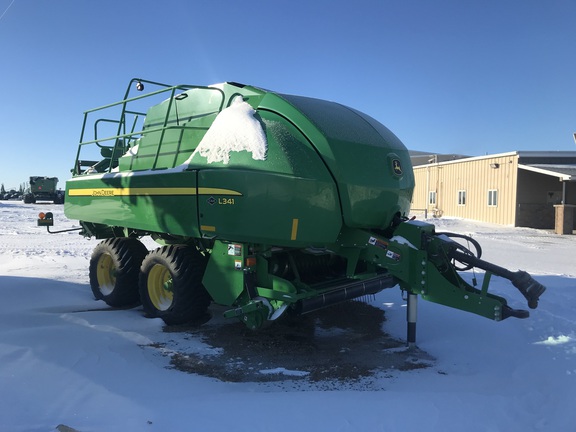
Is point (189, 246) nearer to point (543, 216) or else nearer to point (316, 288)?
point (316, 288)

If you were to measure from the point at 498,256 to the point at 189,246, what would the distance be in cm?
824

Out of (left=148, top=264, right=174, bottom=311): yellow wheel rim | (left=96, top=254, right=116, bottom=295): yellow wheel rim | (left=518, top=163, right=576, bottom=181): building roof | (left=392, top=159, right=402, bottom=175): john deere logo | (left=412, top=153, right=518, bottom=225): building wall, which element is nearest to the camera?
(left=392, top=159, right=402, bottom=175): john deere logo

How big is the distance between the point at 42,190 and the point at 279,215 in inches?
1565

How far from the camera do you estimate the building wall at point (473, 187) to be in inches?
776

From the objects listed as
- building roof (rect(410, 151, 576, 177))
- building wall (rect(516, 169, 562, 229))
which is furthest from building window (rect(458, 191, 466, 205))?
building wall (rect(516, 169, 562, 229))

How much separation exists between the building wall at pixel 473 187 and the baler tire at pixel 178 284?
17.8 metres

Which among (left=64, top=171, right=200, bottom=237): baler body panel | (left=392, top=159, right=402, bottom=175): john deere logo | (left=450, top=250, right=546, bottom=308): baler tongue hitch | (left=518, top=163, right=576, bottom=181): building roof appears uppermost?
(left=518, top=163, right=576, bottom=181): building roof

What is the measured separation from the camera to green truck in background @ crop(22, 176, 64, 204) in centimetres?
3775

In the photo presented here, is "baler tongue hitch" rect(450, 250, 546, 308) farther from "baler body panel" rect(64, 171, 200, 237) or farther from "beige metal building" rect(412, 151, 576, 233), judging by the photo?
"beige metal building" rect(412, 151, 576, 233)

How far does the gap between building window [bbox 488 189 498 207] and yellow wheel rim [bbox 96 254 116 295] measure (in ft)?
61.3

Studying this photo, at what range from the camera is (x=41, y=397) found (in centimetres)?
306

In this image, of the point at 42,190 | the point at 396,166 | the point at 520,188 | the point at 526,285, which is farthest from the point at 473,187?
the point at 42,190

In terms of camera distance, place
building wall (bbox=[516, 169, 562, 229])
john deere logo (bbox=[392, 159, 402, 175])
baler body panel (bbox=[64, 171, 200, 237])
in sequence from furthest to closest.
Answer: building wall (bbox=[516, 169, 562, 229]) → john deere logo (bbox=[392, 159, 402, 175]) → baler body panel (bbox=[64, 171, 200, 237])

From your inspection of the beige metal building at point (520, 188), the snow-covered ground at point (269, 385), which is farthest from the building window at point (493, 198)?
the snow-covered ground at point (269, 385)
